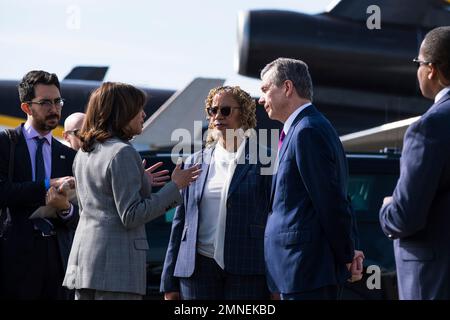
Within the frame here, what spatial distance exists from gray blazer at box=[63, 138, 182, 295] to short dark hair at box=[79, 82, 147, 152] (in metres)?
0.04

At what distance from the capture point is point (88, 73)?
23.6 metres

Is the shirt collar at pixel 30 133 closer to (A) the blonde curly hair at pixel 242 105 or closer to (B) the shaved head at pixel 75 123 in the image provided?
(B) the shaved head at pixel 75 123

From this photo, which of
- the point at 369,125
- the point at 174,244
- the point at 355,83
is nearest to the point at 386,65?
the point at 355,83

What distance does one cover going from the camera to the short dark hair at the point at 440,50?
3324 mm

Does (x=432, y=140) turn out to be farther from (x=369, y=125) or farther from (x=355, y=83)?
(x=369, y=125)

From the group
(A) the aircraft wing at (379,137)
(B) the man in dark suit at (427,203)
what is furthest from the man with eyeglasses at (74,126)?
(A) the aircraft wing at (379,137)

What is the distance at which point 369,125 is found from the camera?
687 inches

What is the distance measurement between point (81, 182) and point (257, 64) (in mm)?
12313

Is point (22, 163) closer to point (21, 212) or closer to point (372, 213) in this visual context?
point (21, 212)

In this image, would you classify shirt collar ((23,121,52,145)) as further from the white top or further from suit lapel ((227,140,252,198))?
suit lapel ((227,140,252,198))

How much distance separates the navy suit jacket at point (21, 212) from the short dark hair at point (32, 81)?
216mm

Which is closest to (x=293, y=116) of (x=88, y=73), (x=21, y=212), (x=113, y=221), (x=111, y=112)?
(x=111, y=112)

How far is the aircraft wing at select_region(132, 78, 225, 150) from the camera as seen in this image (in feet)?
54.1
